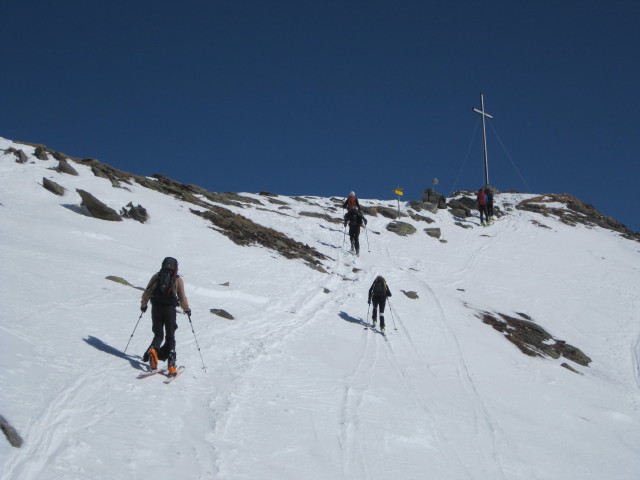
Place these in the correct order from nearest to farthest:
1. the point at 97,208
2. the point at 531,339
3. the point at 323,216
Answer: the point at 531,339, the point at 97,208, the point at 323,216

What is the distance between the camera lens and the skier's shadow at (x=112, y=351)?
7.90 m

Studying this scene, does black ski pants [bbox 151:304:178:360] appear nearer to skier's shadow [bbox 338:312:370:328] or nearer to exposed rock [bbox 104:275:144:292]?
exposed rock [bbox 104:275:144:292]

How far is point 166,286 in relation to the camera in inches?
311

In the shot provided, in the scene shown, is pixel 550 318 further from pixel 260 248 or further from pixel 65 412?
pixel 65 412

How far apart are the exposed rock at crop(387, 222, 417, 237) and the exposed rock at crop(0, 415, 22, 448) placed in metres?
29.7

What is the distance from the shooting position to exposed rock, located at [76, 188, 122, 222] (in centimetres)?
1950

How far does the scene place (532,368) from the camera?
48.7 feet

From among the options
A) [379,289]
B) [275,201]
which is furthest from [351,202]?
[275,201]

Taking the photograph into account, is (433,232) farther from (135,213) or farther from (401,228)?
(135,213)

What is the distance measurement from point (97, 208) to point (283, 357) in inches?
509

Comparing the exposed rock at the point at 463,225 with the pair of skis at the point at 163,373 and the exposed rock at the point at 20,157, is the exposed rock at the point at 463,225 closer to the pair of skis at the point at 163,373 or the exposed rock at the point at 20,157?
the exposed rock at the point at 20,157

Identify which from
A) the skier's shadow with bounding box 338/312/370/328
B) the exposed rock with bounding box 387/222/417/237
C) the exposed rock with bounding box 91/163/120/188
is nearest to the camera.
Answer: the skier's shadow with bounding box 338/312/370/328

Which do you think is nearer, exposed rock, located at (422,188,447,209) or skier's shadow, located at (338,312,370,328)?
skier's shadow, located at (338,312,370,328)

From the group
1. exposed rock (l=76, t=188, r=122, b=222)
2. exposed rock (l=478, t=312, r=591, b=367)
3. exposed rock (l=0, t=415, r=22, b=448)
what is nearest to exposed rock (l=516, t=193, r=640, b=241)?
exposed rock (l=478, t=312, r=591, b=367)
